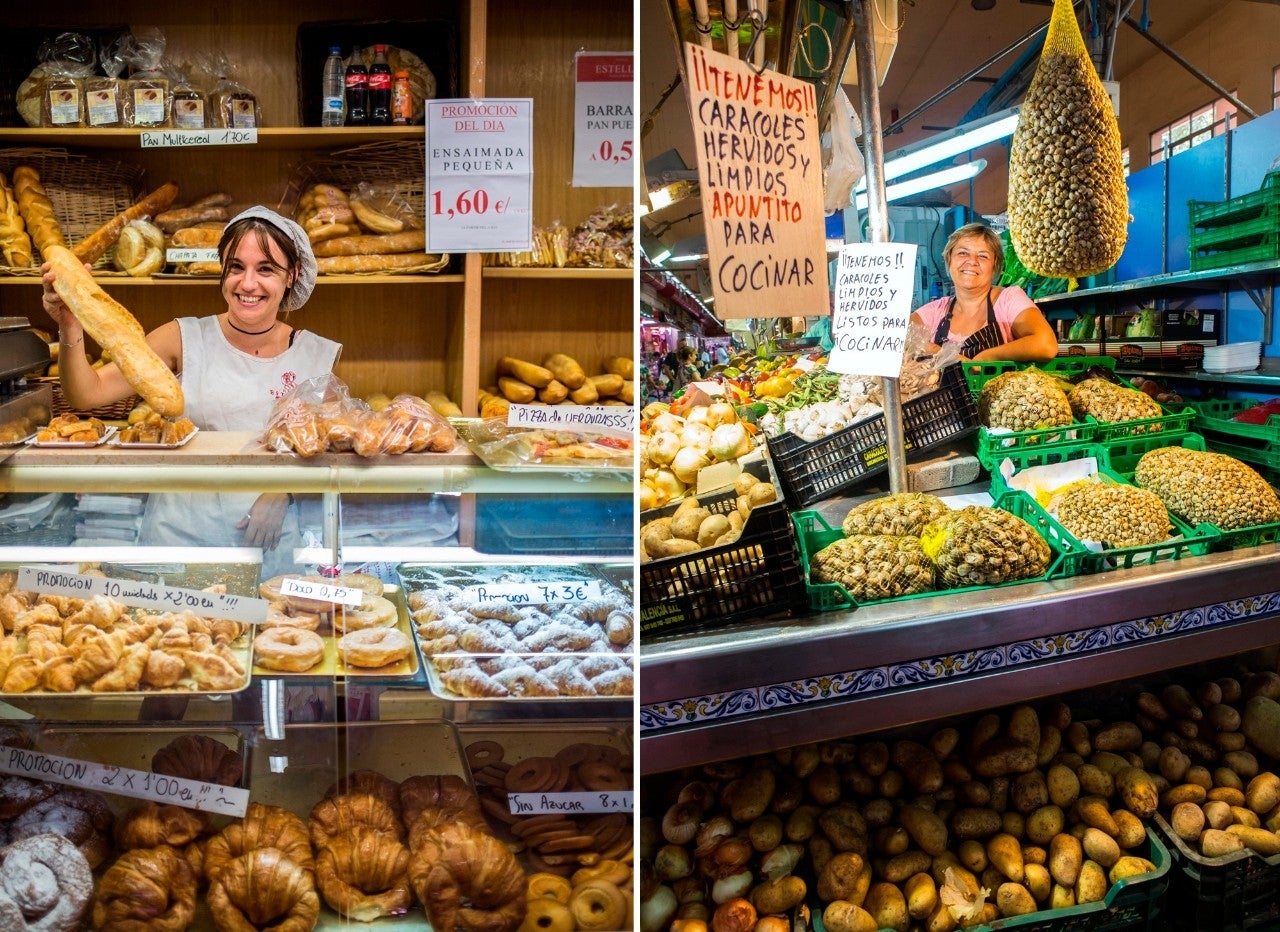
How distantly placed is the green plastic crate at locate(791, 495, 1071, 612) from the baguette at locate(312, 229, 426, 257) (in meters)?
1.58

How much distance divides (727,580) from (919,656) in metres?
0.38

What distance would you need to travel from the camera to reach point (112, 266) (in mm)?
3070

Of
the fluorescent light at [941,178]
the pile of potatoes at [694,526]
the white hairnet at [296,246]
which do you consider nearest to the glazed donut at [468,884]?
the pile of potatoes at [694,526]

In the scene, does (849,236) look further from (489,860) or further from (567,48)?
(489,860)

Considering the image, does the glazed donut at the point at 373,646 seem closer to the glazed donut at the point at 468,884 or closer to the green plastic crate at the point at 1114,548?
the glazed donut at the point at 468,884

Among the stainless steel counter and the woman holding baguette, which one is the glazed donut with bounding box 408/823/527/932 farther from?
the woman holding baguette

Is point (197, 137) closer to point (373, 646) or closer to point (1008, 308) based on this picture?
point (373, 646)

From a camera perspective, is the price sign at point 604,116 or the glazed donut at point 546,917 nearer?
the glazed donut at point 546,917

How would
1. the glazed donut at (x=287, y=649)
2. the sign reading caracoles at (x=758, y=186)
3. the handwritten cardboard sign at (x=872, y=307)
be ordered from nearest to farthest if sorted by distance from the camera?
the glazed donut at (x=287, y=649), the sign reading caracoles at (x=758, y=186), the handwritten cardboard sign at (x=872, y=307)

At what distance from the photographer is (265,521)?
5.23 feet

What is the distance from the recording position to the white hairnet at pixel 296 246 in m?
2.35

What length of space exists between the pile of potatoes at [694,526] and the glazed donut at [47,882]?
1.08m


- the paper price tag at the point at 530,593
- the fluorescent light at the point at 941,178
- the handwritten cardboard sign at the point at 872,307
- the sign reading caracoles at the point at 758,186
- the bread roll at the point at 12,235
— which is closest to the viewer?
the paper price tag at the point at 530,593

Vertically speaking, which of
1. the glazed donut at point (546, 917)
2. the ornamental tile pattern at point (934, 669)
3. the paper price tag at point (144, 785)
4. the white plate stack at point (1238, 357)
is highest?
the white plate stack at point (1238, 357)
